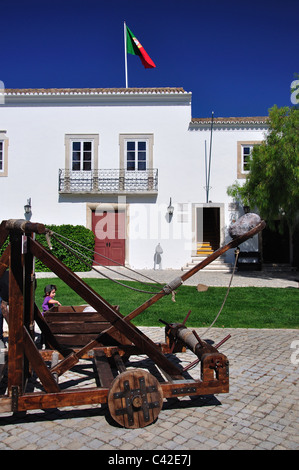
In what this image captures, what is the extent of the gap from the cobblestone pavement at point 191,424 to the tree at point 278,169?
429 inches

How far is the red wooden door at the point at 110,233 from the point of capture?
61.0 ft

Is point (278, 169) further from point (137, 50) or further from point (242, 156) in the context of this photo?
point (137, 50)

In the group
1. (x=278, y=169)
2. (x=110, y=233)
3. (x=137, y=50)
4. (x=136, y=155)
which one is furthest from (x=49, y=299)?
(x=137, y=50)

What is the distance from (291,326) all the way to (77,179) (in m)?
13.6

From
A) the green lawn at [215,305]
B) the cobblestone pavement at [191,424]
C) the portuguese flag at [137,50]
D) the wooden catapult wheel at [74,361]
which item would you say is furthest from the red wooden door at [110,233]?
the wooden catapult wheel at [74,361]

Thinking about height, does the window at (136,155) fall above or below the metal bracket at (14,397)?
above

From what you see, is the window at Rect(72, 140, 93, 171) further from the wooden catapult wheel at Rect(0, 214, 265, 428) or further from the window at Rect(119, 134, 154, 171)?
the wooden catapult wheel at Rect(0, 214, 265, 428)

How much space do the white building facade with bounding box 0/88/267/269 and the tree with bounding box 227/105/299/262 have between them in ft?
9.24

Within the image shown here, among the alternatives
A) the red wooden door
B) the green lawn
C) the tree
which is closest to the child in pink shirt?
the green lawn

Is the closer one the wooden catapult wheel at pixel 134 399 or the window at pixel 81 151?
the wooden catapult wheel at pixel 134 399

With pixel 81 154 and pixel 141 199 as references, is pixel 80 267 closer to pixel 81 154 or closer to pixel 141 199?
pixel 141 199

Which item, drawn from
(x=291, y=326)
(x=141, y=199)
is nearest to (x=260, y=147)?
(x=141, y=199)

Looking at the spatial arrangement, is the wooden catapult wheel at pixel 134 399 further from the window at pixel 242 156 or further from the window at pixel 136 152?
the window at pixel 242 156

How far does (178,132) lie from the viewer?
1841 centimetres
